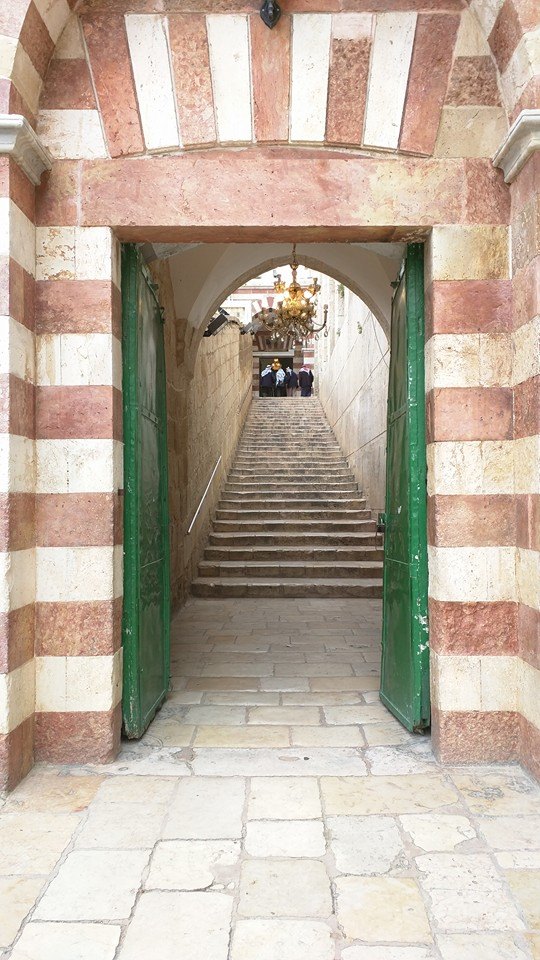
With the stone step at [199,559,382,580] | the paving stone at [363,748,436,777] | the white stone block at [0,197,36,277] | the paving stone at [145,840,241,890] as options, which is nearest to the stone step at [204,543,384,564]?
the stone step at [199,559,382,580]

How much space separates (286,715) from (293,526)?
15.9ft

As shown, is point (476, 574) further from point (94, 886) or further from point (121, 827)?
point (94, 886)

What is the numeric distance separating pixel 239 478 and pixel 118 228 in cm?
716

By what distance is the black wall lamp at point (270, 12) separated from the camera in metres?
2.47

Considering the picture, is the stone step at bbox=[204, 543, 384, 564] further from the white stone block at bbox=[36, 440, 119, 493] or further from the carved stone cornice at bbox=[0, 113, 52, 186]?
the carved stone cornice at bbox=[0, 113, 52, 186]

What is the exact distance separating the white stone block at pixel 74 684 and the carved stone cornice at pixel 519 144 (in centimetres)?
266

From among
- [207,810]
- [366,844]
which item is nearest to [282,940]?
[366,844]

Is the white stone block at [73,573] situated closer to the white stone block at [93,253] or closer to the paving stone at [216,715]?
the paving stone at [216,715]

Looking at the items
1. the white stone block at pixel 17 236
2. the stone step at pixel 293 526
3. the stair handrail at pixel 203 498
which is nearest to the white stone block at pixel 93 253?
the white stone block at pixel 17 236

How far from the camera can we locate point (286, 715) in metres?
3.17

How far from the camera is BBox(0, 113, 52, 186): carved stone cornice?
2309mm

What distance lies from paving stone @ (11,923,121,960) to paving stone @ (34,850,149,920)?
4 cm

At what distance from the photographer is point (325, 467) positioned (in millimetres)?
10047

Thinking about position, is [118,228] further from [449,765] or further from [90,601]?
[449,765]
